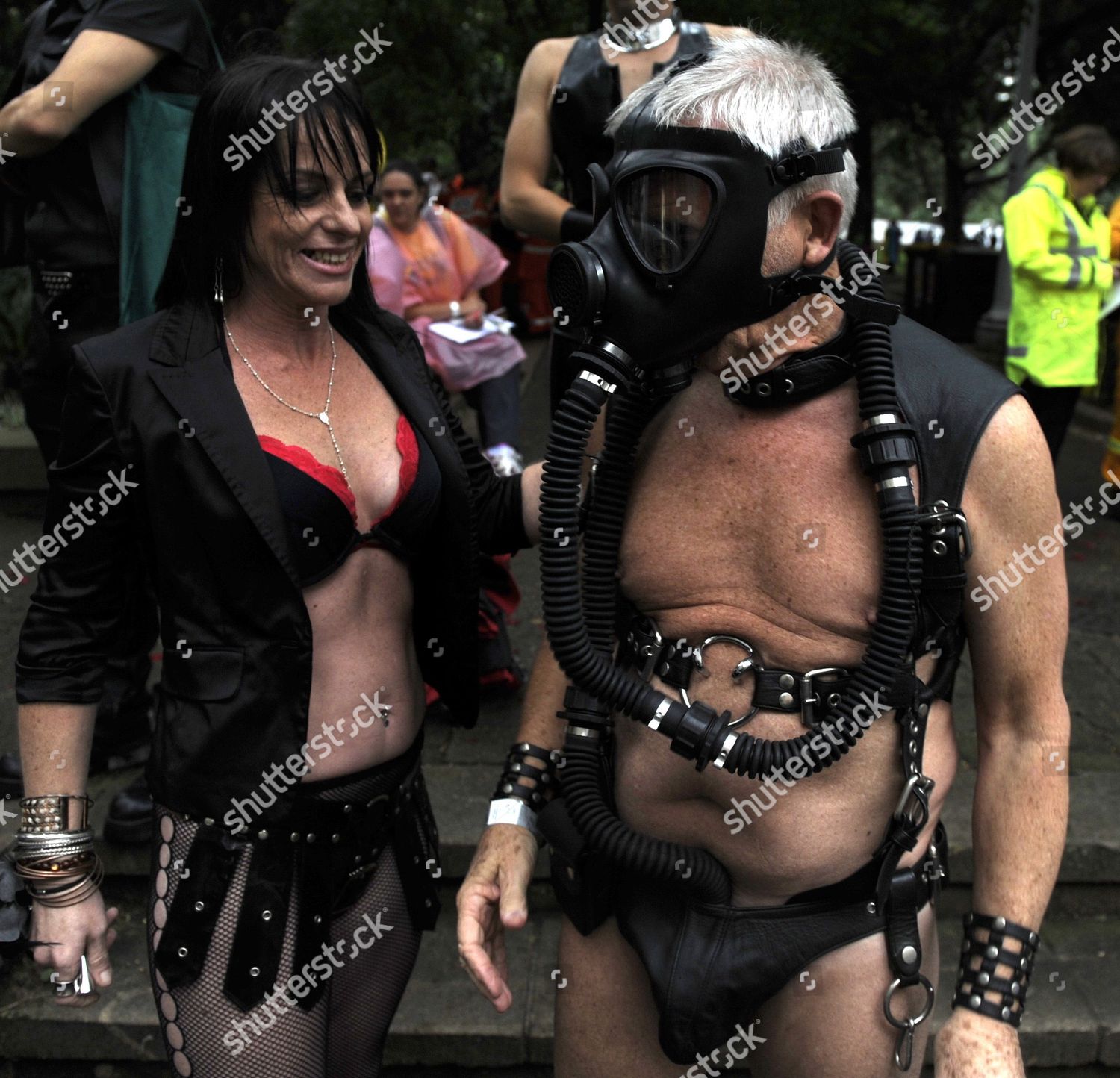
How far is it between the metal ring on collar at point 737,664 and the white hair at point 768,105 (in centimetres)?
59

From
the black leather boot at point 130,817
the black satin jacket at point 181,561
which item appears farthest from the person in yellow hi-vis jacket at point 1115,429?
the black satin jacket at point 181,561

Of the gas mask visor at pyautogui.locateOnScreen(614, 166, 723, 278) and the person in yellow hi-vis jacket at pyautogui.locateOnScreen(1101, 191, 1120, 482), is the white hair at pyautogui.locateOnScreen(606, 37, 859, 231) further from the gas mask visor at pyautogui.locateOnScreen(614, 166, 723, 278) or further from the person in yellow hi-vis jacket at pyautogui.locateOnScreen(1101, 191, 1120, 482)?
the person in yellow hi-vis jacket at pyautogui.locateOnScreen(1101, 191, 1120, 482)

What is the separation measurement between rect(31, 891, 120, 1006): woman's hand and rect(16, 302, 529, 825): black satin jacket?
0.22 meters

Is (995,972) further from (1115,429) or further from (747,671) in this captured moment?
(1115,429)

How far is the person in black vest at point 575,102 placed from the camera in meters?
3.11

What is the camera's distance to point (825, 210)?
1.67 meters

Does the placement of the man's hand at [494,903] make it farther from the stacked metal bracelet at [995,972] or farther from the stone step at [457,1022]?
the stone step at [457,1022]

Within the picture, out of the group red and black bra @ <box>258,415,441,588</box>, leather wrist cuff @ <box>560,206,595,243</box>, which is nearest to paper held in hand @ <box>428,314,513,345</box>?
leather wrist cuff @ <box>560,206,595,243</box>

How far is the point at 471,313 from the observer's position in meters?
6.02

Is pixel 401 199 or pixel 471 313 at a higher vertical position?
pixel 401 199

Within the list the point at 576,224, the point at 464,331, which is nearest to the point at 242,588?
the point at 576,224

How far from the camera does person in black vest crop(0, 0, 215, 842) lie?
9.36 ft


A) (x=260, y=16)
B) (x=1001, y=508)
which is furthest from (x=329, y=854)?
(x=260, y=16)

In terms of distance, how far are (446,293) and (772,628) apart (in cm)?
457
